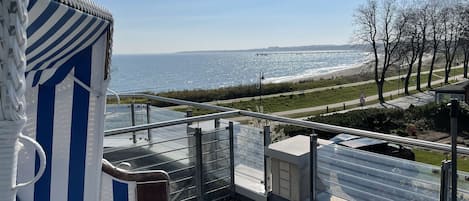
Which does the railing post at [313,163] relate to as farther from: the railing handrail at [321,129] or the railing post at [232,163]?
the railing post at [232,163]

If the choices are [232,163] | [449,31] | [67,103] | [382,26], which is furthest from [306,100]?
[67,103]

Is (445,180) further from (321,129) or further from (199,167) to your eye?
(199,167)

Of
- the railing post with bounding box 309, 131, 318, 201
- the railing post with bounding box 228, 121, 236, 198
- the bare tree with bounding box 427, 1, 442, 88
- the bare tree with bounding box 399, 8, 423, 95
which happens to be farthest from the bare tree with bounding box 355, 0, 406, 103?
the railing post with bounding box 309, 131, 318, 201

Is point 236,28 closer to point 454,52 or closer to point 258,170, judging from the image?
point 454,52

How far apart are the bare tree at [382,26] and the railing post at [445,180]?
88.4ft

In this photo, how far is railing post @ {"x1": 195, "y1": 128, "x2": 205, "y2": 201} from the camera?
352 cm

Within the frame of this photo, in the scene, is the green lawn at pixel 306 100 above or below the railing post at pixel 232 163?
below

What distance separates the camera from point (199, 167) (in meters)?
3.55

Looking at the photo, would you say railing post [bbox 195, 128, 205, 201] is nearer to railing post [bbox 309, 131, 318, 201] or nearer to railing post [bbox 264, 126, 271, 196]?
railing post [bbox 264, 126, 271, 196]

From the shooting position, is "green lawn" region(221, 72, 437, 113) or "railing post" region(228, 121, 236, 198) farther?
"green lawn" region(221, 72, 437, 113)

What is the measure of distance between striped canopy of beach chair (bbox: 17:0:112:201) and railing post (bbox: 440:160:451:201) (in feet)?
6.22

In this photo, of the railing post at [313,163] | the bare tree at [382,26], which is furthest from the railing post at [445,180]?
the bare tree at [382,26]

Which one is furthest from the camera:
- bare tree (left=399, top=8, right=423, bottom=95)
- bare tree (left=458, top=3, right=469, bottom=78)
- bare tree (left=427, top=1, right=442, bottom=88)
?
bare tree (left=427, top=1, right=442, bottom=88)

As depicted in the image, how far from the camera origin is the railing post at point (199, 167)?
352cm
